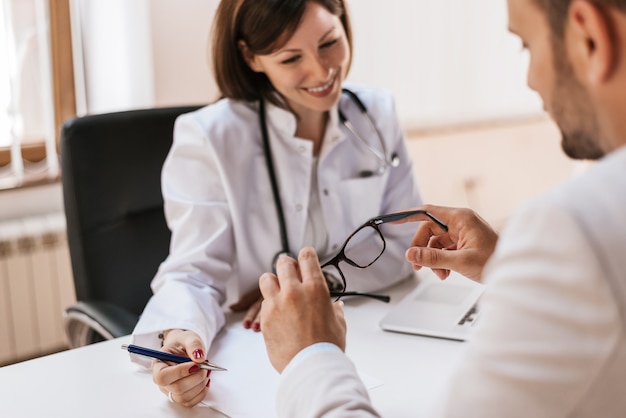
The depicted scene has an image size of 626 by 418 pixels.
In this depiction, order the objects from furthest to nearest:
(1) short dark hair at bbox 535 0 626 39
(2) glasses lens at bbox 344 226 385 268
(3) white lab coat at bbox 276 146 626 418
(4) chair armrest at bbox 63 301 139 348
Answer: (4) chair armrest at bbox 63 301 139 348, (2) glasses lens at bbox 344 226 385 268, (1) short dark hair at bbox 535 0 626 39, (3) white lab coat at bbox 276 146 626 418

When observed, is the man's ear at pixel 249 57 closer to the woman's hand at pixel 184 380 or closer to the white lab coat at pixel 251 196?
the white lab coat at pixel 251 196

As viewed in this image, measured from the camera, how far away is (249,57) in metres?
1.65

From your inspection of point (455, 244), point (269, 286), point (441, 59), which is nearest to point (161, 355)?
point (269, 286)

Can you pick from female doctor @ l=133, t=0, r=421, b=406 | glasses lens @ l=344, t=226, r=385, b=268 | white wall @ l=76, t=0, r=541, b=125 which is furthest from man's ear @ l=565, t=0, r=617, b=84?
white wall @ l=76, t=0, r=541, b=125

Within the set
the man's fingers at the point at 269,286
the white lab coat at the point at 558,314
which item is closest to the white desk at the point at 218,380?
the man's fingers at the point at 269,286

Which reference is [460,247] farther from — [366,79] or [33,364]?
[366,79]

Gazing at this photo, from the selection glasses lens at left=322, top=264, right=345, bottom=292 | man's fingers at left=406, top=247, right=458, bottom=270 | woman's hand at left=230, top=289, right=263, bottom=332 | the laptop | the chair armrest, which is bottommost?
the chair armrest

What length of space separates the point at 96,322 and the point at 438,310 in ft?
2.24

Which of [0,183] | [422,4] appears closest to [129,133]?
[0,183]

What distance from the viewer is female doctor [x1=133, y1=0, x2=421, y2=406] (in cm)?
153

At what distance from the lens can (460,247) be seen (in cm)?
121

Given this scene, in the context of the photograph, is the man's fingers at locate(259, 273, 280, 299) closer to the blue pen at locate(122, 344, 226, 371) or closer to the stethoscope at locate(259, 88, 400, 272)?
the blue pen at locate(122, 344, 226, 371)

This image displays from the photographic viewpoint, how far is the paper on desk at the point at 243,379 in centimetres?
107

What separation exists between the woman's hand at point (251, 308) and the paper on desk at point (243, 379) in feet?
0.07
